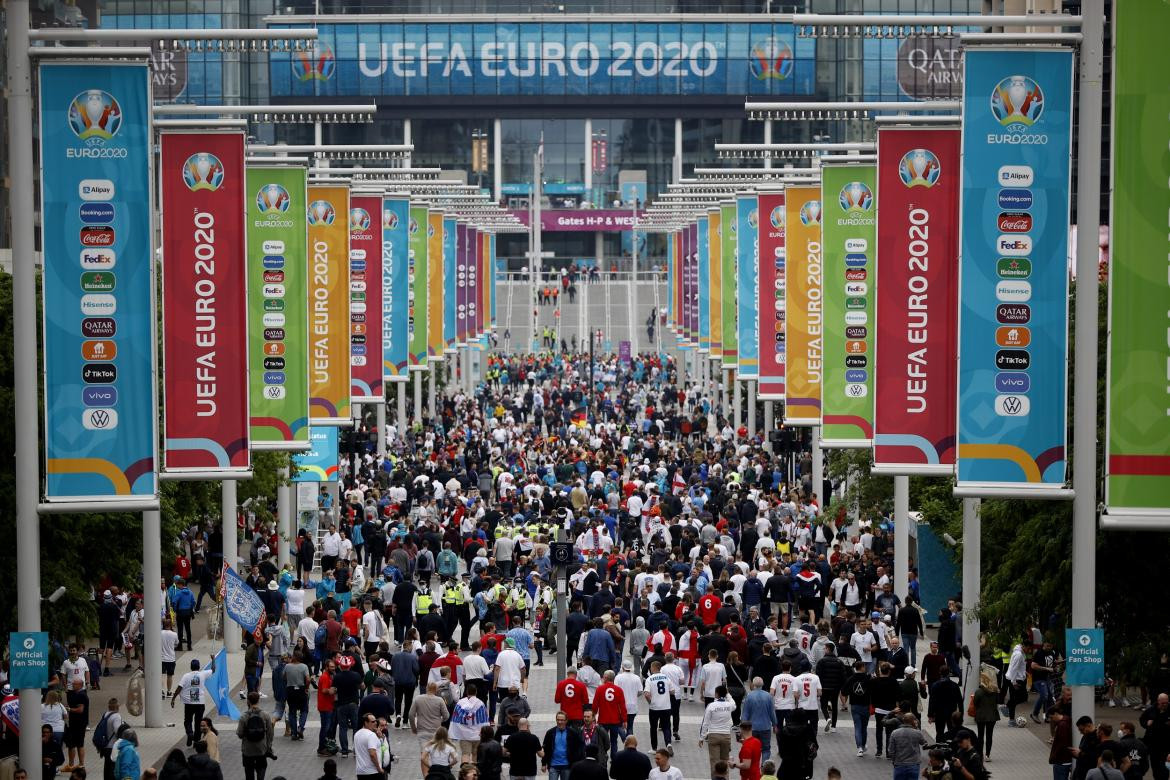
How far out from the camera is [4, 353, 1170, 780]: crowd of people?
2003 cm

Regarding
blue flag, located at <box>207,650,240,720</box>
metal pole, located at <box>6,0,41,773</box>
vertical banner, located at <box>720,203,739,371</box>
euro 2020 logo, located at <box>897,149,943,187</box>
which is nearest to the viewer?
metal pole, located at <box>6,0,41,773</box>

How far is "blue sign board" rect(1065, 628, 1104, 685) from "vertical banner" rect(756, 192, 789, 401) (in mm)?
20405

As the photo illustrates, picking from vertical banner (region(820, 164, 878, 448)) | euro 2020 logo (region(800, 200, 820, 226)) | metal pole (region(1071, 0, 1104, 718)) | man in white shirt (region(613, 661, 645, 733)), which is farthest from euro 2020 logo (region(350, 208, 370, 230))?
metal pole (region(1071, 0, 1104, 718))

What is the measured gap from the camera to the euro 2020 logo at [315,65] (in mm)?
119188

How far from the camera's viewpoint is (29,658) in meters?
18.2

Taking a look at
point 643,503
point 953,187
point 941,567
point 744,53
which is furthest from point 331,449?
point 744,53

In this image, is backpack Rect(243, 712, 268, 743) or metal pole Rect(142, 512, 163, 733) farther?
metal pole Rect(142, 512, 163, 733)

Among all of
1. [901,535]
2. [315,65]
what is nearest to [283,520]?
[901,535]

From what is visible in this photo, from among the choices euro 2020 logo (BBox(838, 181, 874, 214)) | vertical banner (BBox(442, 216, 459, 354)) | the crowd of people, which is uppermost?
euro 2020 logo (BBox(838, 181, 874, 214))

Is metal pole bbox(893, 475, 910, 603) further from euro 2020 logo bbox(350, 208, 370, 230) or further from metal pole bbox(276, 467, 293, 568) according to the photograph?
euro 2020 logo bbox(350, 208, 370, 230)

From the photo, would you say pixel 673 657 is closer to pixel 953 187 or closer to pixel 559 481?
pixel 953 187

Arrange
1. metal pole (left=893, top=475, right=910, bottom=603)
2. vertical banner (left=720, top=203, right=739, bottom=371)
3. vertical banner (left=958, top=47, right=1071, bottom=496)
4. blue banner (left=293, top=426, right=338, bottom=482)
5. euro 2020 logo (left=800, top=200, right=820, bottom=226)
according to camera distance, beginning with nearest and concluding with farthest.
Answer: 1. vertical banner (left=958, top=47, right=1071, bottom=496)
2. metal pole (left=893, top=475, right=910, bottom=603)
3. euro 2020 logo (left=800, top=200, right=820, bottom=226)
4. blue banner (left=293, top=426, right=338, bottom=482)
5. vertical banner (left=720, top=203, right=739, bottom=371)

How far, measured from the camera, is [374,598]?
27438 millimetres

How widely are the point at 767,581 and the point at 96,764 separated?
10.9 metres
